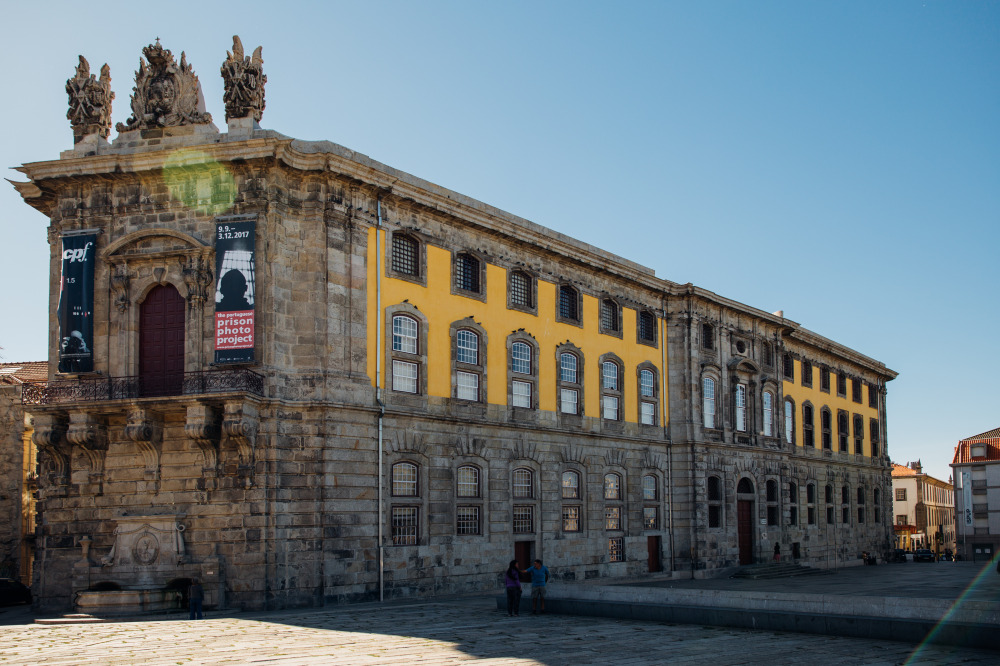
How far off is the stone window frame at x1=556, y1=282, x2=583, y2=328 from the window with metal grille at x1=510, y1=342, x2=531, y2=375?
7.80 feet

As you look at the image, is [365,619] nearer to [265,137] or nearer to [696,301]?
[265,137]

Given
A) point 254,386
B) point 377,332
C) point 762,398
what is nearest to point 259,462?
point 254,386

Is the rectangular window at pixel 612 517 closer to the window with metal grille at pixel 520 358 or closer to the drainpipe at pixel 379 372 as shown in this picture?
the window with metal grille at pixel 520 358

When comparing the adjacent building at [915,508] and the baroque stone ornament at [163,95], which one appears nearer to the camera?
the baroque stone ornament at [163,95]

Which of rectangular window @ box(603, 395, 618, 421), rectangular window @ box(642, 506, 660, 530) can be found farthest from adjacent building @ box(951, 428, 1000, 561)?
rectangular window @ box(603, 395, 618, 421)

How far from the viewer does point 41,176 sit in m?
30.6

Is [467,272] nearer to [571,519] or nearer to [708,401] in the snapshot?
[571,519]

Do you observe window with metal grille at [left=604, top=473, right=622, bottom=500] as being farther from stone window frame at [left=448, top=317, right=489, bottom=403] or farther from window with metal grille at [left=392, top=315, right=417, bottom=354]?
window with metal grille at [left=392, top=315, right=417, bottom=354]

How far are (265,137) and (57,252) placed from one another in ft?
25.8

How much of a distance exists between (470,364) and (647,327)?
1280 cm

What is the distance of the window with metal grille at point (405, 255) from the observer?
107ft

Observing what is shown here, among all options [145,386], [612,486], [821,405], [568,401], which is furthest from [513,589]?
[821,405]

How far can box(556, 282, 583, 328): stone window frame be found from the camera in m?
39.6

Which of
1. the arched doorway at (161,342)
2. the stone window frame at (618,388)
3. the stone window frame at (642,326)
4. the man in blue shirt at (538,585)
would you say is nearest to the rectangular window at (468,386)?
the stone window frame at (618,388)
